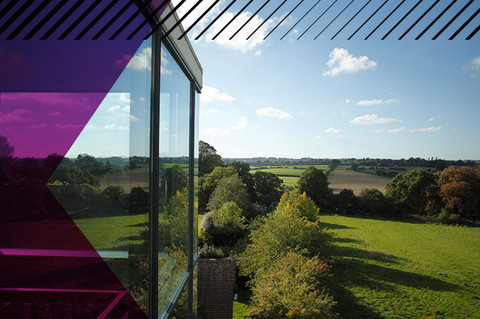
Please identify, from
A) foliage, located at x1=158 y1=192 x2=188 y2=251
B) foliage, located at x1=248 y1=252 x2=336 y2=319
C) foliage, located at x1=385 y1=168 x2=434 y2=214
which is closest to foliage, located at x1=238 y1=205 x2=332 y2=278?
foliage, located at x1=248 y1=252 x2=336 y2=319

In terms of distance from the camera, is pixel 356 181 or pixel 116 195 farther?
pixel 356 181

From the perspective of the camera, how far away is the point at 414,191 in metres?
29.7

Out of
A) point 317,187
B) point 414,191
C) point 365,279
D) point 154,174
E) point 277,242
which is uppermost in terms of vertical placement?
point 154,174

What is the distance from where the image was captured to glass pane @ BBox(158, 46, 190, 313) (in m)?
2.71

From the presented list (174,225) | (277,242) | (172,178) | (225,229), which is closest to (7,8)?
(172,178)

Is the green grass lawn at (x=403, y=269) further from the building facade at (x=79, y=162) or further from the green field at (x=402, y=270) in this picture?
the building facade at (x=79, y=162)

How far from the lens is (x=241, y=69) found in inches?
849

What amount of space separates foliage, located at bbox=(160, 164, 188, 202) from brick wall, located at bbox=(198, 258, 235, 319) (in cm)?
659

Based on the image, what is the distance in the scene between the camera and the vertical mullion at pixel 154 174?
2326 mm

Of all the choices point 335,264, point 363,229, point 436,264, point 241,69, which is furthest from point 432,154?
point 241,69

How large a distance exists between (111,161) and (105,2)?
1090 millimetres

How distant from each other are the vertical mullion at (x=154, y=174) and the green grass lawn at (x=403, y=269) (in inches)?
467

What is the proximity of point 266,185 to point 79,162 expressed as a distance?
3179 cm

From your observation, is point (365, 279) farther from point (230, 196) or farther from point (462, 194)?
point (462, 194)
